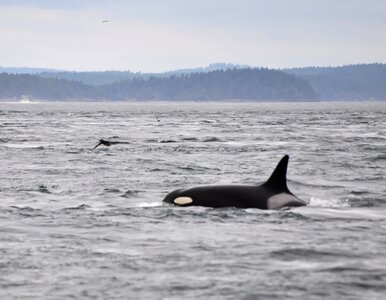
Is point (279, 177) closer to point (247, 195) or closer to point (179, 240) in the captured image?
point (247, 195)

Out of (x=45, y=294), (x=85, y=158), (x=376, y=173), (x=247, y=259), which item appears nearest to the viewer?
(x=45, y=294)

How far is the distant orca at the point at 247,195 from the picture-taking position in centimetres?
1443

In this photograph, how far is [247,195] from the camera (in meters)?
14.5

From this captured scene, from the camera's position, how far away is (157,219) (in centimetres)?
1394

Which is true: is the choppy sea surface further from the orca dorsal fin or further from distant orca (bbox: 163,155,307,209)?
the orca dorsal fin

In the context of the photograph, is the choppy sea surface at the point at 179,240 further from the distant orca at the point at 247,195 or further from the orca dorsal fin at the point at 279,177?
the orca dorsal fin at the point at 279,177

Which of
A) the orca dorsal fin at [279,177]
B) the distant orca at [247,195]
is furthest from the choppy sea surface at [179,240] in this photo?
the orca dorsal fin at [279,177]

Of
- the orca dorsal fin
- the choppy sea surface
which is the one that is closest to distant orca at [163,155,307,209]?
the orca dorsal fin

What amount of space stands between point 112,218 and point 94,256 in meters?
3.34

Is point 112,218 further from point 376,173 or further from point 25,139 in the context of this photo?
point 25,139

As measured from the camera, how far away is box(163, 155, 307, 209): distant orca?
568 inches

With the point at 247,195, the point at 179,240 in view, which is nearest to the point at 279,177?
the point at 247,195

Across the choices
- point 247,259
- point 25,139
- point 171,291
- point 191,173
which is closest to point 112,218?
point 247,259

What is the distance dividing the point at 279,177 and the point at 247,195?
2.02 feet
